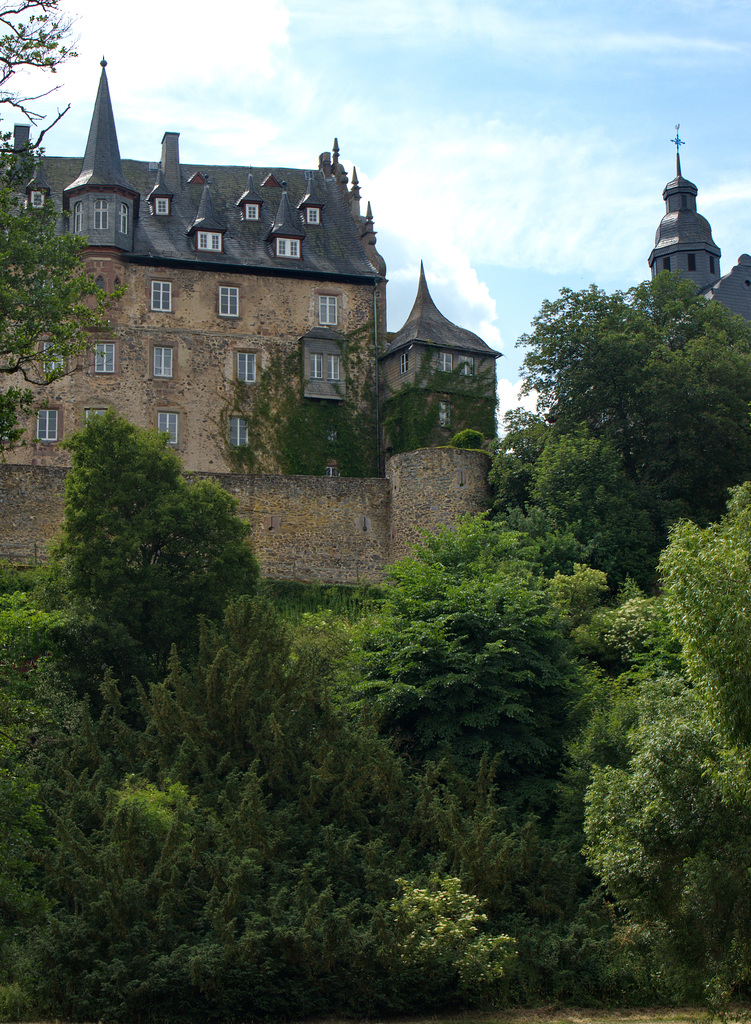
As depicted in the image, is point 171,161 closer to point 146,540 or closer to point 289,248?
point 289,248

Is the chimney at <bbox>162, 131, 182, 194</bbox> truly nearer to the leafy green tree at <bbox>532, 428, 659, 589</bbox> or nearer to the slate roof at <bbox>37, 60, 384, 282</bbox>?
the slate roof at <bbox>37, 60, 384, 282</bbox>

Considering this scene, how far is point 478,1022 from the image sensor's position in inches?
720

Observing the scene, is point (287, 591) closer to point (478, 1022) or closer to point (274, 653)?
point (274, 653)

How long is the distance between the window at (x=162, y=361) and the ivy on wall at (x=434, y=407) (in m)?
8.29

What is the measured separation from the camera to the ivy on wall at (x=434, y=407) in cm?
4562

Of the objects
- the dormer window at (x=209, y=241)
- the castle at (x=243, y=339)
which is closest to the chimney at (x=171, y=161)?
the castle at (x=243, y=339)

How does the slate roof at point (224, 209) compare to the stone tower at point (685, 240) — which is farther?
the stone tower at point (685, 240)

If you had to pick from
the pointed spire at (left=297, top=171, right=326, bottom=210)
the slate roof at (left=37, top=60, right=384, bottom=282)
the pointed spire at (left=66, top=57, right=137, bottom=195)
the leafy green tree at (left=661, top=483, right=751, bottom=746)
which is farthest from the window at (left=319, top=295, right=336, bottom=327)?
the leafy green tree at (left=661, top=483, right=751, bottom=746)

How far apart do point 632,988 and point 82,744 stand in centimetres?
1026

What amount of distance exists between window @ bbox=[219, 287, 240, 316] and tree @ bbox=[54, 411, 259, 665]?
18088 mm

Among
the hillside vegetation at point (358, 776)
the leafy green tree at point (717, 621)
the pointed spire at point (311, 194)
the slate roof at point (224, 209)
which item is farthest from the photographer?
the pointed spire at point (311, 194)

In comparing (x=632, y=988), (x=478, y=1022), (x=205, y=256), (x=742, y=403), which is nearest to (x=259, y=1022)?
(x=478, y=1022)

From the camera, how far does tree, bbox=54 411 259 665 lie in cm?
2658

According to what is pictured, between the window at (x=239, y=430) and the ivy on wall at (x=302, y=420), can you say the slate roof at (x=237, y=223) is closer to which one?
the ivy on wall at (x=302, y=420)
